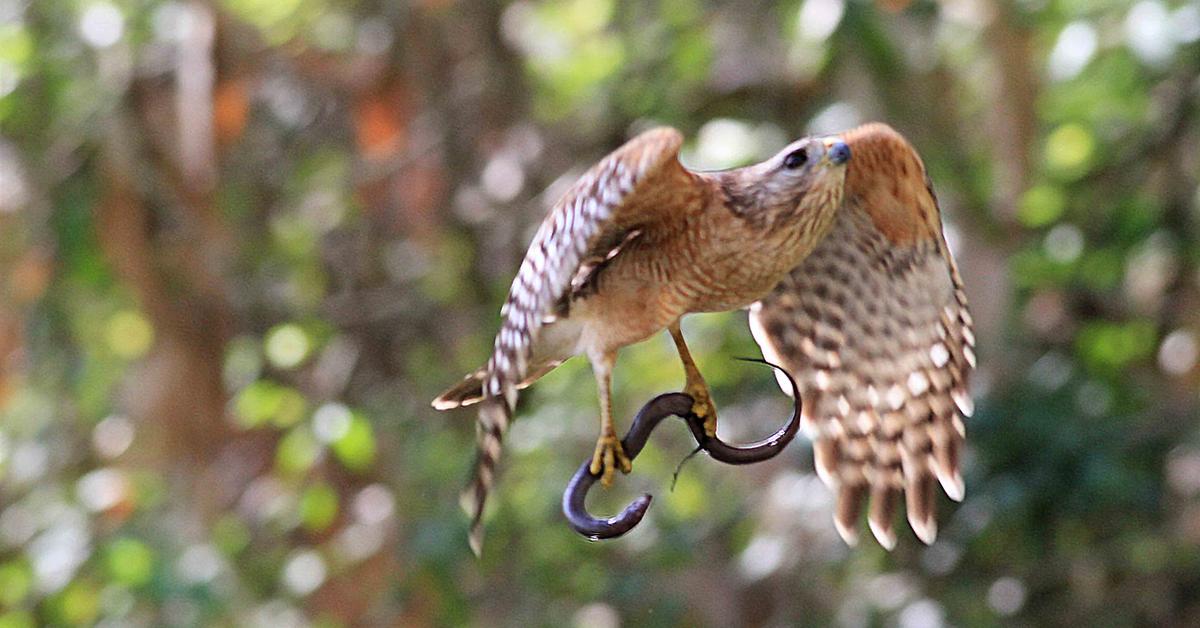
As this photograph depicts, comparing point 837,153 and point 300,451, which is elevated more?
point 837,153

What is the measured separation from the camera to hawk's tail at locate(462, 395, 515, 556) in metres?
2.15

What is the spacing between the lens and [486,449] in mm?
2162

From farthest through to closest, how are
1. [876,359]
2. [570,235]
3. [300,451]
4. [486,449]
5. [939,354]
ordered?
[300,451]
[876,359]
[939,354]
[486,449]
[570,235]

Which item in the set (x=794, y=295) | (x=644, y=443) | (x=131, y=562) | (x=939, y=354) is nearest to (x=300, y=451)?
(x=131, y=562)

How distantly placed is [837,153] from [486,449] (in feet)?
2.04

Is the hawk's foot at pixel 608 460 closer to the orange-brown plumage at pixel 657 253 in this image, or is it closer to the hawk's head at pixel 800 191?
the orange-brown plumage at pixel 657 253

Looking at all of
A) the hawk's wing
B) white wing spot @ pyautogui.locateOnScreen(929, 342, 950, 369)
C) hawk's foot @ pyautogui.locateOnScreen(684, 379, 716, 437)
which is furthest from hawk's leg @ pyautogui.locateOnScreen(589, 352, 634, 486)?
white wing spot @ pyautogui.locateOnScreen(929, 342, 950, 369)

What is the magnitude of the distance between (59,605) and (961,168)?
2.70 meters

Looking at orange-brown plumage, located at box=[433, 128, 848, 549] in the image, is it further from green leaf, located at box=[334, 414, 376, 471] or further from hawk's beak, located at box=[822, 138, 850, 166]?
green leaf, located at box=[334, 414, 376, 471]

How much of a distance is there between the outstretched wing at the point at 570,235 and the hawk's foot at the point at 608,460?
0.50 feet

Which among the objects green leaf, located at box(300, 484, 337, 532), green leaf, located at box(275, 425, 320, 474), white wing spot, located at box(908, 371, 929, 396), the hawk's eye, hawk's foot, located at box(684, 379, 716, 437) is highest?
the hawk's eye

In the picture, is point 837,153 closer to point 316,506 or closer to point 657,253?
point 657,253

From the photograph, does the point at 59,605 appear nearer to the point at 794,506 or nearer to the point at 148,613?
the point at 148,613

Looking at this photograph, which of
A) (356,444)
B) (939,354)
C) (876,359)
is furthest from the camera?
(356,444)
